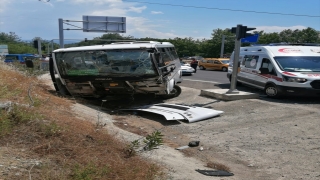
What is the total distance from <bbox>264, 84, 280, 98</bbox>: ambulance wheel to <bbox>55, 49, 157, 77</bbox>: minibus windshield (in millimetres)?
4849

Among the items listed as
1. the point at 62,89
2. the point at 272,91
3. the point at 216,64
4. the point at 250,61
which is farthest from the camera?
the point at 216,64

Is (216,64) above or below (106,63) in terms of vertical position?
below

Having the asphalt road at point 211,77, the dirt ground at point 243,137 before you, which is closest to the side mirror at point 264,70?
the dirt ground at point 243,137

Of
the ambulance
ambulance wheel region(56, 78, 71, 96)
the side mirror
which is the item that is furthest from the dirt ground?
the side mirror

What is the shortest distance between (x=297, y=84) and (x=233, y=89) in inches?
85.1

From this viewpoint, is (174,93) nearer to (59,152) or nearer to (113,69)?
(113,69)

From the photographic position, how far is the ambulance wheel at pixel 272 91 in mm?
11105

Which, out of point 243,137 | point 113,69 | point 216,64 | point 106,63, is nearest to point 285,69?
point 243,137

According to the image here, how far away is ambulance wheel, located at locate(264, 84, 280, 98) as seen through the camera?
1110 centimetres

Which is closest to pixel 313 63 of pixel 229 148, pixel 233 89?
pixel 233 89

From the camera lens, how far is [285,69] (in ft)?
36.8

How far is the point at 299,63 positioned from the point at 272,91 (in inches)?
57.2

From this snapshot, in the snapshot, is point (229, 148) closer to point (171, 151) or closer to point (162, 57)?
point (171, 151)

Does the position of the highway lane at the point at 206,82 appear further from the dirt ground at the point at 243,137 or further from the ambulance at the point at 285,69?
the dirt ground at the point at 243,137
